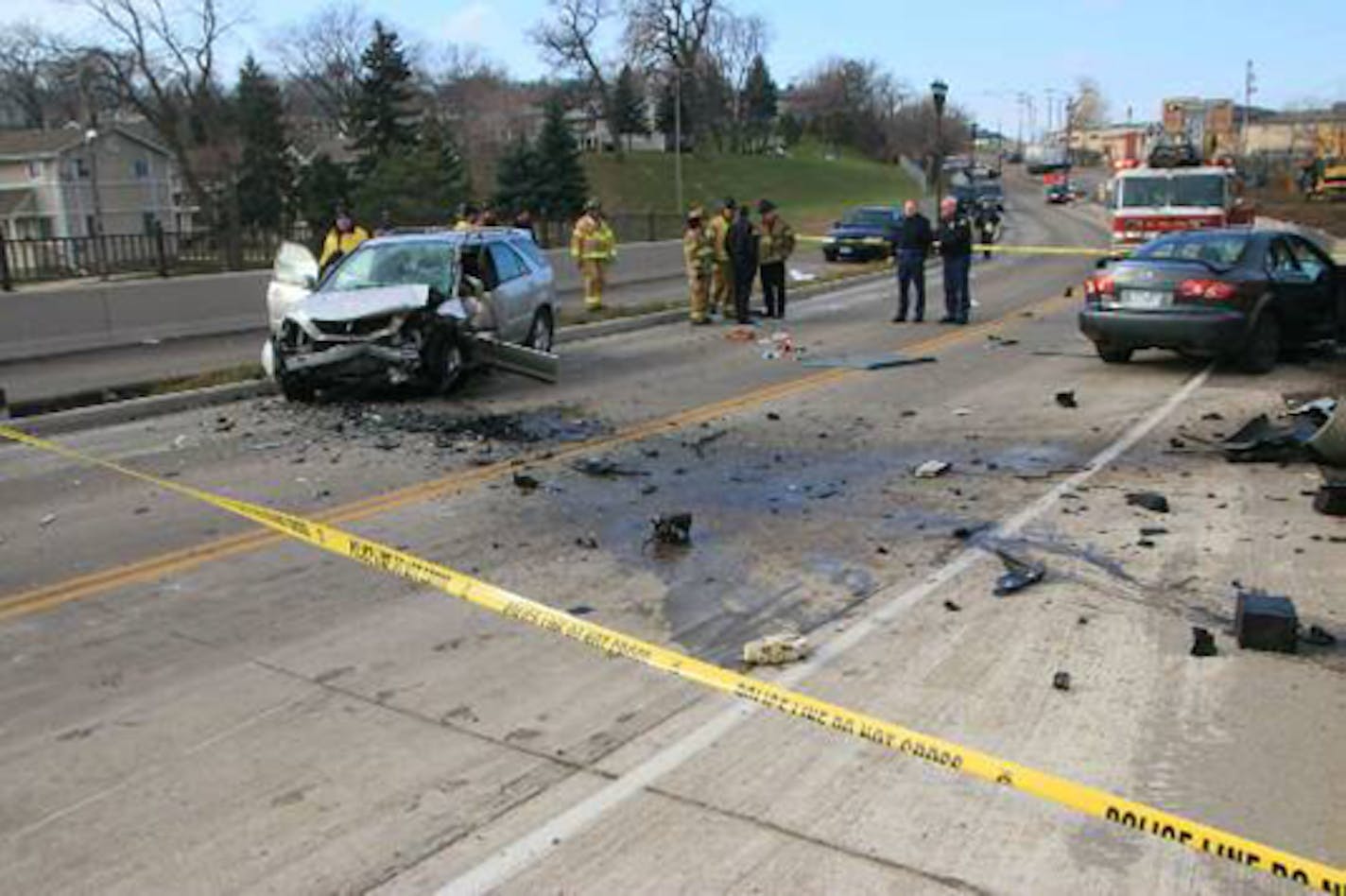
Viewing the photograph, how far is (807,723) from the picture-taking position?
4.73 metres

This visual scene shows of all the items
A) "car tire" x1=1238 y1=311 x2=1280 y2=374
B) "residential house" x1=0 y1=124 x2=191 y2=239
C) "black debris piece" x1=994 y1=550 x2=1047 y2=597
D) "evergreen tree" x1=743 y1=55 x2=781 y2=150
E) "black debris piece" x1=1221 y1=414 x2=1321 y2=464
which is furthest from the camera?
"evergreen tree" x1=743 y1=55 x2=781 y2=150

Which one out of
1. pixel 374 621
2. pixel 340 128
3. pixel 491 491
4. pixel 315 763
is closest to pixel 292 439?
pixel 491 491

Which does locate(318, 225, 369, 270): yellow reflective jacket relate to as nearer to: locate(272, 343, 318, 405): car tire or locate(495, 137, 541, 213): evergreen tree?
locate(272, 343, 318, 405): car tire

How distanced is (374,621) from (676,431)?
5137 millimetres

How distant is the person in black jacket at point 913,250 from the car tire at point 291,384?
32.6 feet

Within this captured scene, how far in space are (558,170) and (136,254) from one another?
48.1m

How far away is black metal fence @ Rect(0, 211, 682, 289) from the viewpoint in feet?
60.6

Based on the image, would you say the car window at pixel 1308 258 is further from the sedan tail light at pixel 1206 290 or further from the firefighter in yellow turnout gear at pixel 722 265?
the firefighter in yellow turnout gear at pixel 722 265

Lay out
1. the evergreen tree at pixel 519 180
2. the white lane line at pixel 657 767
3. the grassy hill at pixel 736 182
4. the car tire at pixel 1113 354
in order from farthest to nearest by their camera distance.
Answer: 1. the grassy hill at pixel 736 182
2. the evergreen tree at pixel 519 180
3. the car tire at pixel 1113 354
4. the white lane line at pixel 657 767

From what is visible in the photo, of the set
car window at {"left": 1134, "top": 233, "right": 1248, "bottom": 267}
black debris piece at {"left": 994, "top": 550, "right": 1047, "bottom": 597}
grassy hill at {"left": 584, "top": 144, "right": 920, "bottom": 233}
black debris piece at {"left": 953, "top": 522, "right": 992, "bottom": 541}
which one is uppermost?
grassy hill at {"left": 584, "top": 144, "right": 920, "bottom": 233}

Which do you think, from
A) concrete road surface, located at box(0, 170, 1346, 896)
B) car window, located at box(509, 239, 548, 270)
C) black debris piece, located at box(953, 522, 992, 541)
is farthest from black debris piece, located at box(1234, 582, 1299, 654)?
car window, located at box(509, 239, 548, 270)

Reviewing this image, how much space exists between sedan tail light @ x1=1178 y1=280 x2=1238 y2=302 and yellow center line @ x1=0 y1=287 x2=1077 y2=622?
3.58 m

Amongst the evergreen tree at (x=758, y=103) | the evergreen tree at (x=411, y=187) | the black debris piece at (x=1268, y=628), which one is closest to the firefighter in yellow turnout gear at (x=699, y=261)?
the black debris piece at (x=1268, y=628)

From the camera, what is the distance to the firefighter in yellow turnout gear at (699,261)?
19734mm
